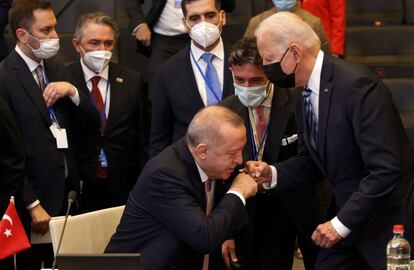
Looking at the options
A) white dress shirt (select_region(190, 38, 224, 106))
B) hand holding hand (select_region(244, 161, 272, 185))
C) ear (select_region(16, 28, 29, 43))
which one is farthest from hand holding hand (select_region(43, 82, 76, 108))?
hand holding hand (select_region(244, 161, 272, 185))

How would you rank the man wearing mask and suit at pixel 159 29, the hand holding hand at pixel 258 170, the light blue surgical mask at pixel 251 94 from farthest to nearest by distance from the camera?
the man wearing mask and suit at pixel 159 29, the light blue surgical mask at pixel 251 94, the hand holding hand at pixel 258 170

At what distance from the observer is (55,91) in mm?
5816

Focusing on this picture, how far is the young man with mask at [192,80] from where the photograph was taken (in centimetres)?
583

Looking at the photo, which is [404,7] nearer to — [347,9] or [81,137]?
[347,9]

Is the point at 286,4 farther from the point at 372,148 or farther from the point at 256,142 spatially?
the point at 372,148

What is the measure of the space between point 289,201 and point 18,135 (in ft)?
4.85

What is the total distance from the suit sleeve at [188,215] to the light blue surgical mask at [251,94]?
0.76 m

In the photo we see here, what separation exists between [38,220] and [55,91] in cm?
74

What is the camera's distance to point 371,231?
4.54 metres

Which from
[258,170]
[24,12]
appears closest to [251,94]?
[258,170]

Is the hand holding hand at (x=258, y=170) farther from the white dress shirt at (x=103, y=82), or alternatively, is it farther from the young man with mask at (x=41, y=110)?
the white dress shirt at (x=103, y=82)

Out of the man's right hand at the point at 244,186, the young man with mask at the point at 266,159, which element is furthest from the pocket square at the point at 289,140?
the man's right hand at the point at 244,186

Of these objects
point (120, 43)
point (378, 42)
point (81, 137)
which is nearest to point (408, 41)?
point (378, 42)

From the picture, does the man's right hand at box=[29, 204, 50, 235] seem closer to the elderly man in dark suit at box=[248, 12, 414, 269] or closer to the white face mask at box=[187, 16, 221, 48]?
the white face mask at box=[187, 16, 221, 48]
